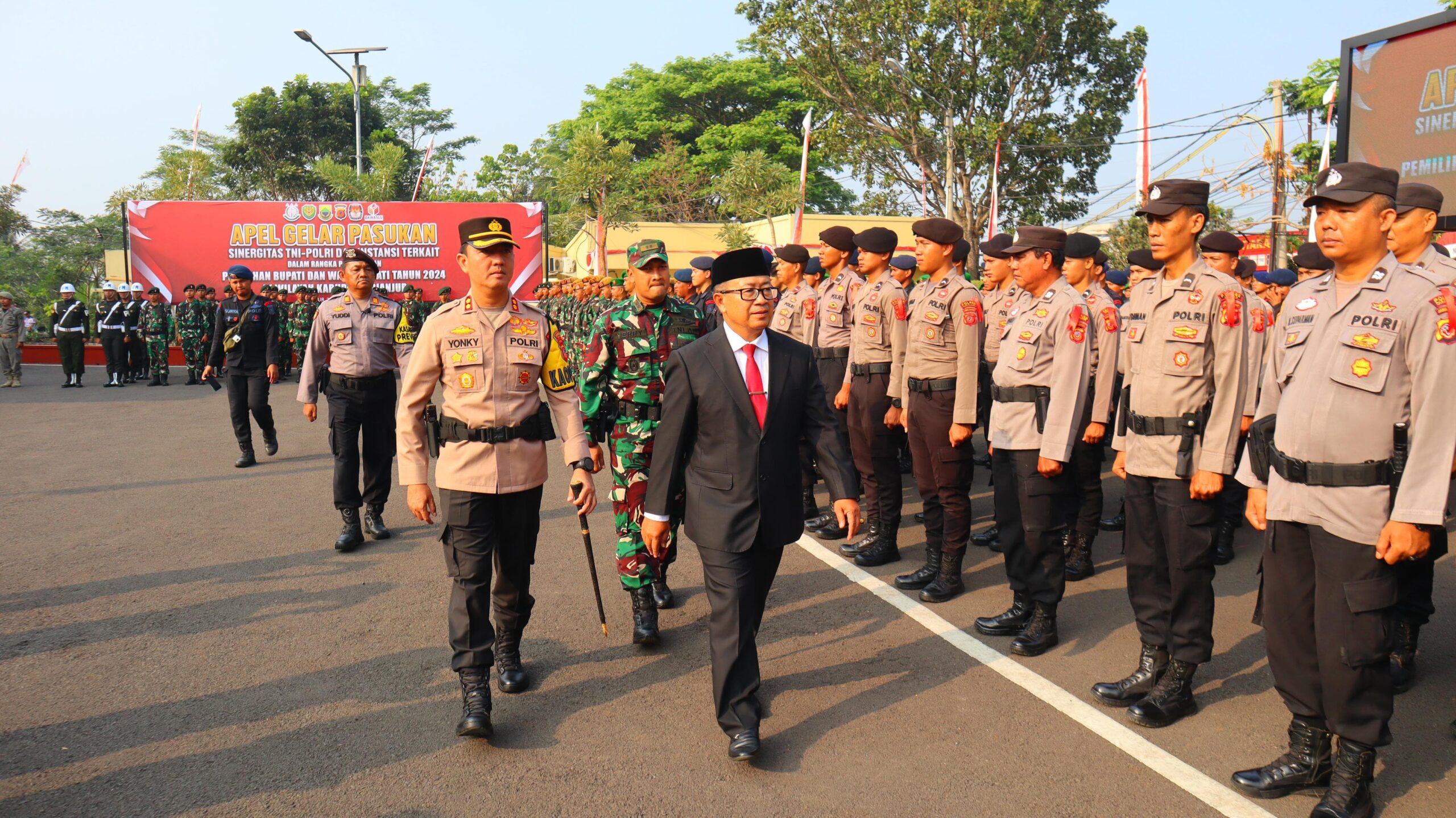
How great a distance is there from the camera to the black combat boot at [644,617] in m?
5.19

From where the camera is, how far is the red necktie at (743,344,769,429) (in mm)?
4078

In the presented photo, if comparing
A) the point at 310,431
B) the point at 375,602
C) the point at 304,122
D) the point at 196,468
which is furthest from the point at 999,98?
the point at 304,122

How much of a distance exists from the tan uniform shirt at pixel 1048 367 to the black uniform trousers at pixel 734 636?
180 centimetres

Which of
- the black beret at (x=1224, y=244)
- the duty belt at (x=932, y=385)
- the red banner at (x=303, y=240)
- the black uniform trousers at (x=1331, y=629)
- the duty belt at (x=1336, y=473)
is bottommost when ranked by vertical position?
the black uniform trousers at (x=1331, y=629)

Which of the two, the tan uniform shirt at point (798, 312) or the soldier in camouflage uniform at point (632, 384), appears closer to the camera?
the soldier in camouflage uniform at point (632, 384)

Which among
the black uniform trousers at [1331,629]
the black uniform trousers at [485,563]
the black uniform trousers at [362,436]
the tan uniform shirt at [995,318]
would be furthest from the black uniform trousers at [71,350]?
the black uniform trousers at [1331,629]

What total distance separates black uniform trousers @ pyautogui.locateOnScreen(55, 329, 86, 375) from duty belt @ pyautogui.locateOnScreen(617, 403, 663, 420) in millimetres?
18963

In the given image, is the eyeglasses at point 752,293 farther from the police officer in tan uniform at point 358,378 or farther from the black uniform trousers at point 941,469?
the police officer in tan uniform at point 358,378

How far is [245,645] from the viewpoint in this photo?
526cm

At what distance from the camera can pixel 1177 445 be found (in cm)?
432

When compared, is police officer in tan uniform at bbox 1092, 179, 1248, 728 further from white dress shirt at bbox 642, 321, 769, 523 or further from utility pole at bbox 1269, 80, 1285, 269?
utility pole at bbox 1269, 80, 1285, 269

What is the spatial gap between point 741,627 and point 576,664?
4.32 ft

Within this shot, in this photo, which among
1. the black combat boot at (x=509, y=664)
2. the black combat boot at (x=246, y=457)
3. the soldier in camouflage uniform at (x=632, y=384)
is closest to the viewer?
the black combat boot at (x=509, y=664)

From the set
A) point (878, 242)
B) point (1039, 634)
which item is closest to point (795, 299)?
point (878, 242)
